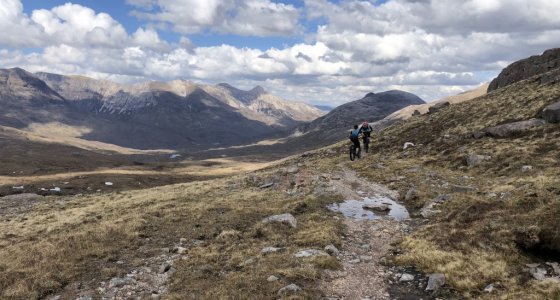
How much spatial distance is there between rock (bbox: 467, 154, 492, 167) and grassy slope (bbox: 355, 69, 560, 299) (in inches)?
22.1

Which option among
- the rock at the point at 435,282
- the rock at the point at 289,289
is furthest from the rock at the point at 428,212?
the rock at the point at 289,289

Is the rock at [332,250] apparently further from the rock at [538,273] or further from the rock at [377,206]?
the rock at [377,206]

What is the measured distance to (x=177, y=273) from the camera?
16.0m

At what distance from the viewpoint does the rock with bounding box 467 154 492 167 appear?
106 feet

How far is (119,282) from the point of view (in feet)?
50.6

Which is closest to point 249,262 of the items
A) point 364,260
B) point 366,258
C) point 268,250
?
point 268,250

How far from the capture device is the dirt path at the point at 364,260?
44.3 feet

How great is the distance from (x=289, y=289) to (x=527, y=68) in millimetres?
101539

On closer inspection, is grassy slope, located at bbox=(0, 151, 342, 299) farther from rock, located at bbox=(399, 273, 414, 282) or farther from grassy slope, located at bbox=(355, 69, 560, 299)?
grassy slope, located at bbox=(355, 69, 560, 299)

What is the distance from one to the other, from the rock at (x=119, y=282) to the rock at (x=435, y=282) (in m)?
10.5

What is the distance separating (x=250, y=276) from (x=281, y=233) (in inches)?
220

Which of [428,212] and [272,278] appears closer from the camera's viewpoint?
[272,278]

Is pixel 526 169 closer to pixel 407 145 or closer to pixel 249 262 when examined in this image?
pixel 249 262

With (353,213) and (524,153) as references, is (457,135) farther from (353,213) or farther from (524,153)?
(353,213)
